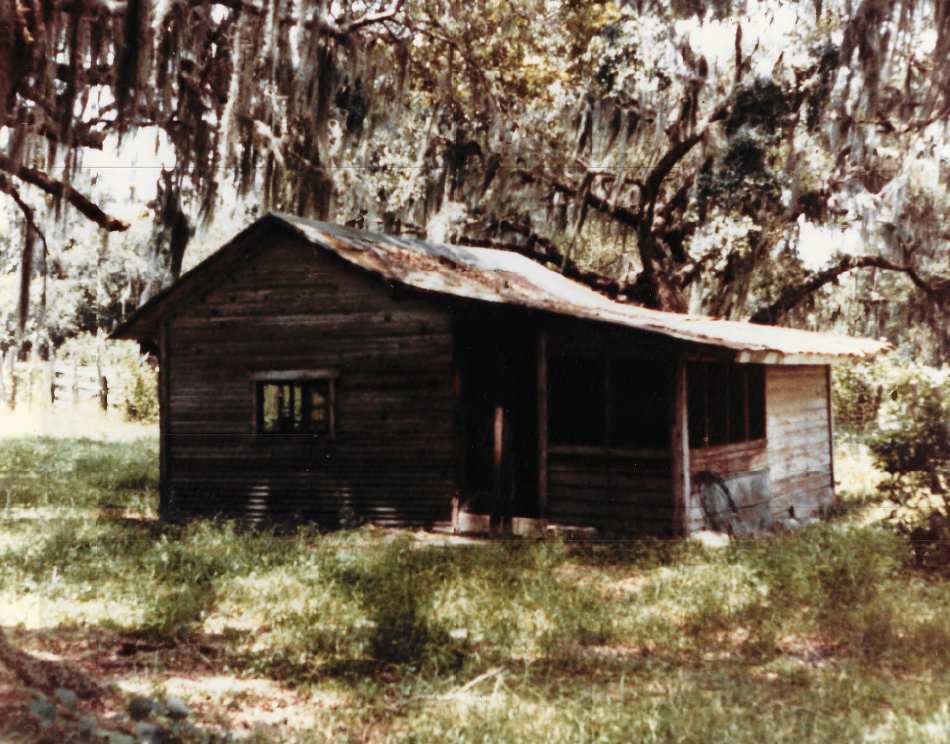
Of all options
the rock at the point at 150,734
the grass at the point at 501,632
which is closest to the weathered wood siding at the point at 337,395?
the grass at the point at 501,632

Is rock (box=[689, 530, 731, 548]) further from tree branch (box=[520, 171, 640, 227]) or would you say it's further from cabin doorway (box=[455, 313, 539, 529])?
tree branch (box=[520, 171, 640, 227])

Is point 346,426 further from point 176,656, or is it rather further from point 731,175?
point 731,175

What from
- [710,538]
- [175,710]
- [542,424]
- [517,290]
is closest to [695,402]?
[710,538]

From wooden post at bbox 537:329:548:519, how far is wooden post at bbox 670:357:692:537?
1.91 m

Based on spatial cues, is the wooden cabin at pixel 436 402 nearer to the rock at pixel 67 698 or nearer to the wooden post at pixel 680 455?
the wooden post at pixel 680 455

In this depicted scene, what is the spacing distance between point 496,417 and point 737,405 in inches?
155

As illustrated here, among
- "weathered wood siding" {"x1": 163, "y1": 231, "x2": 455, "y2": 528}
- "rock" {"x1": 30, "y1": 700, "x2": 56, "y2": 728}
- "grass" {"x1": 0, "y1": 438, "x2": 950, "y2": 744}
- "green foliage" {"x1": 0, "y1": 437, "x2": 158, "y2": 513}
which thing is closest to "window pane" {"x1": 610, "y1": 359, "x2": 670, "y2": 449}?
"grass" {"x1": 0, "y1": 438, "x2": 950, "y2": 744}

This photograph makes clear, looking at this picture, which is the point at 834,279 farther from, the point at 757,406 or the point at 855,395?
the point at 855,395

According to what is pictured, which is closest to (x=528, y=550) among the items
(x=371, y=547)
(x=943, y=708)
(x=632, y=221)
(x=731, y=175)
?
(x=371, y=547)

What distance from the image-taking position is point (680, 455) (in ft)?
38.5

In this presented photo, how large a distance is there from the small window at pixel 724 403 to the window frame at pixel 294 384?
5.64 meters

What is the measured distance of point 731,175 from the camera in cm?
1761

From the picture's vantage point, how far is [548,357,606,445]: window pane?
13.4 metres

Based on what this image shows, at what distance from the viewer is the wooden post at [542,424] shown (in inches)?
498
